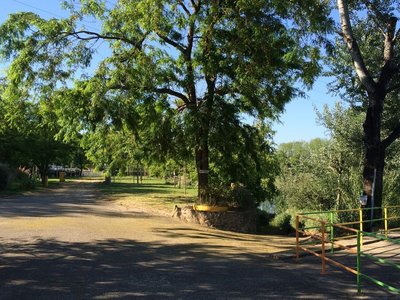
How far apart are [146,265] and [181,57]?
27.1 feet

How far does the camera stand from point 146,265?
880 centimetres

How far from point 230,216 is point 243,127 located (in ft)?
11.2

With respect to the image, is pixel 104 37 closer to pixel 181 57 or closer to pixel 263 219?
pixel 181 57

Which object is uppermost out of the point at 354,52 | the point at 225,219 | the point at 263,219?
the point at 354,52

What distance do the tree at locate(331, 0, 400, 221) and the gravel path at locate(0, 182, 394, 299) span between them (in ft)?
11.8

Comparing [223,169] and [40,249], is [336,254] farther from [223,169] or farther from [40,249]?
[223,169]

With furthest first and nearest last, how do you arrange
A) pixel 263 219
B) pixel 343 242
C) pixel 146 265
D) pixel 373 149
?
pixel 263 219 < pixel 373 149 < pixel 343 242 < pixel 146 265

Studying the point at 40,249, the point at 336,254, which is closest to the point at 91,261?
the point at 40,249

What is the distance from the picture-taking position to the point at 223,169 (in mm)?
18938

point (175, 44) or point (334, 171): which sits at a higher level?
point (175, 44)

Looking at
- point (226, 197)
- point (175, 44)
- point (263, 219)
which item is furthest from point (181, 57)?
point (263, 219)

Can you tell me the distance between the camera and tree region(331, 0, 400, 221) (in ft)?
43.5

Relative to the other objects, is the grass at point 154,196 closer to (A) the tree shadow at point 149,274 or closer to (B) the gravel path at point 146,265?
(B) the gravel path at point 146,265

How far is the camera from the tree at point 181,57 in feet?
43.3
